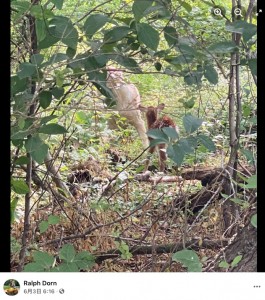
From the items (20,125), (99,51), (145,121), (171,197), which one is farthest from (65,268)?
(145,121)

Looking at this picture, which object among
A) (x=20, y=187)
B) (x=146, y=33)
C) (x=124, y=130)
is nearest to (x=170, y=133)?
(x=146, y=33)

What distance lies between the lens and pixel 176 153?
77 centimetres

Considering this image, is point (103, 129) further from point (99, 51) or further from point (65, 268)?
point (65, 268)

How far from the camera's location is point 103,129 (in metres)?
1.20

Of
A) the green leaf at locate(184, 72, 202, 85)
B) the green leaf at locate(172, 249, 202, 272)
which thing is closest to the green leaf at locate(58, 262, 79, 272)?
the green leaf at locate(172, 249, 202, 272)

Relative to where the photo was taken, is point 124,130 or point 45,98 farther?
point 124,130

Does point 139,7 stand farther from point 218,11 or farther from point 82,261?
point 82,261

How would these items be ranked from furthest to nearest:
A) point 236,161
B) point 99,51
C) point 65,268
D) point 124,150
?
point 124,150 < point 236,161 < point 99,51 < point 65,268

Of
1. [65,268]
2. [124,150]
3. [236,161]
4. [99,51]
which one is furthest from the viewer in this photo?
[124,150]

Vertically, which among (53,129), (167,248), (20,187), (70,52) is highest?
(70,52)

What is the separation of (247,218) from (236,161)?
0.67 feet
